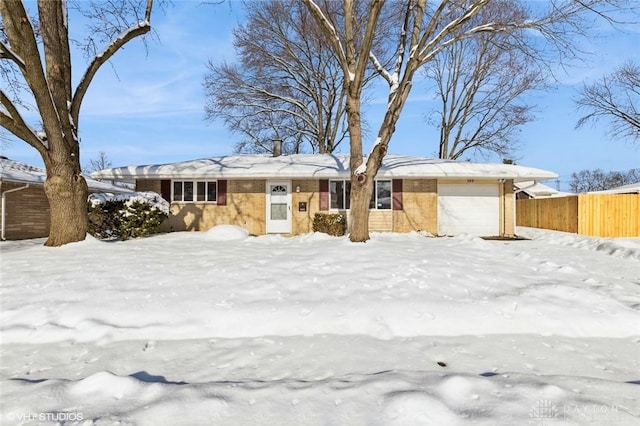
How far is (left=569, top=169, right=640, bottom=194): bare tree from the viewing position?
170 feet

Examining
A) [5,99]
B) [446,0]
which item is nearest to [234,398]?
[5,99]

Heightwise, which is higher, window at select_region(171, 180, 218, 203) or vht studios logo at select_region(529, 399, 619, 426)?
window at select_region(171, 180, 218, 203)

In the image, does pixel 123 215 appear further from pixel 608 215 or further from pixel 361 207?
pixel 608 215

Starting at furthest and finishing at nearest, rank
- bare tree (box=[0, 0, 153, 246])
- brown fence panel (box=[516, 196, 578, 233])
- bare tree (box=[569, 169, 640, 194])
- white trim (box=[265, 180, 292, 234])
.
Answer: bare tree (box=[569, 169, 640, 194]) < brown fence panel (box=[516, 196, 578, 233]) < white trim (box=[265, 180, 292, 234]) < bare tree (box=[0, 0, 153, 246])

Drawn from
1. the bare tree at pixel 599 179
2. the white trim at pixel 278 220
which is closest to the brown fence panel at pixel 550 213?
the white trim at pixel 278 220

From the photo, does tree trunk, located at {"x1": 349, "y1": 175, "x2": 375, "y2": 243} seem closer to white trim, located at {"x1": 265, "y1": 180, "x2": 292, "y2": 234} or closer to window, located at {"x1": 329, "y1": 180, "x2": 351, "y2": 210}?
window, located at {"x1": 329, "y1": 180, "x2": 351, "y2": 210}

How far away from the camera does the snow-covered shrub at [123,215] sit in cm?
1041

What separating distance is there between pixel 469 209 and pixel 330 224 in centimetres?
607

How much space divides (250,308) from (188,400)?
2207 millimetres

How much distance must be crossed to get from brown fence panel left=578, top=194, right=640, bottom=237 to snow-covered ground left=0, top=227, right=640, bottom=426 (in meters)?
10.2

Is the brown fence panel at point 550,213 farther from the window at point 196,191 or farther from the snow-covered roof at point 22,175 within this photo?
the snow-covered roof at point 22,175

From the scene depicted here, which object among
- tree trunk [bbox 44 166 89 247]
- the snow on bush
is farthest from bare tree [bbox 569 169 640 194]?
tree trunk [bbox 44 166 89 247]

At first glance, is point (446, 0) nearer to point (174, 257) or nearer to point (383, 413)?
point (174, 257)

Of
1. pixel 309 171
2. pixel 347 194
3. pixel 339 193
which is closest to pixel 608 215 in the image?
pixel 347 194
